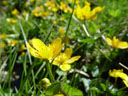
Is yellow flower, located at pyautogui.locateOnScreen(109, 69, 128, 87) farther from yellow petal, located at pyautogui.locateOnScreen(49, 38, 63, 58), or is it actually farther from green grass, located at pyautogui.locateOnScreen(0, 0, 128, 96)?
yellow petal, located at pyautogui.locateOnScreen(49, 38, 63, 58)

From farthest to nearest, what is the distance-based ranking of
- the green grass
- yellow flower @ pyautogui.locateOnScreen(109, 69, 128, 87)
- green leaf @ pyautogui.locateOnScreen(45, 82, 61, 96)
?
the green grass, yellow flower @ pyautogui.locateOnScreen(109, 69, 128, 87), green leaf @ pyautogui.locateOnScreen(45, 82, 61, 96)

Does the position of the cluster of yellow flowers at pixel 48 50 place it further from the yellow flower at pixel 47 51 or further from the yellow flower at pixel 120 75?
the yellow flower at pixel 120 75

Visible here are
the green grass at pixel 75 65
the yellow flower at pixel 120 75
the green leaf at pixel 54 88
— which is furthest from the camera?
the green grass at pixel 75 65

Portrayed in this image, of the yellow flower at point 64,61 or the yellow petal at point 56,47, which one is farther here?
the yellow flower at point 64,61

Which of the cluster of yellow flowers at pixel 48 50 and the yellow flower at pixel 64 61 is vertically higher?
the cluster of yellow flowers at pixel 48 50

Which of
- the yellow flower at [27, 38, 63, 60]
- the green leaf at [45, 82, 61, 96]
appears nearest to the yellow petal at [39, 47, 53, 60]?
the yellow flower at [27, 38, 63, 60]

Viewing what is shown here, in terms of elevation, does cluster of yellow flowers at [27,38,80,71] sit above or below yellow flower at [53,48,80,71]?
above

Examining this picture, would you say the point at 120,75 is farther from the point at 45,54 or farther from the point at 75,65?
the point at 75,65

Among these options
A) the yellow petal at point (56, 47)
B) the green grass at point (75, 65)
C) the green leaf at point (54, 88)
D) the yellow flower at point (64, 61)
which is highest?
the yellow petal at point (56, 47)

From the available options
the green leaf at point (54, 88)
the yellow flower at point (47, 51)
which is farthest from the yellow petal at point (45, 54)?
the green leaf at point (54, 88)

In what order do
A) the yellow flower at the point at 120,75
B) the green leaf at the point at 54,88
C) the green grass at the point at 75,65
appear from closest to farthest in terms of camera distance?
the green leaf at the point at 54,88
the yellow flower at the point at 120,75
the green grass at the point at 75,65

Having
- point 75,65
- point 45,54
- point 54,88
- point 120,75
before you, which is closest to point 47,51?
point 45,54
